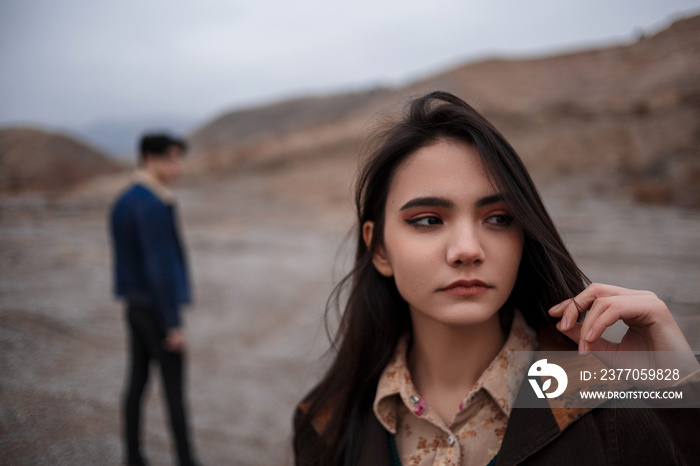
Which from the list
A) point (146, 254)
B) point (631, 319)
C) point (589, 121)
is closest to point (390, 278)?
point (631, 319)

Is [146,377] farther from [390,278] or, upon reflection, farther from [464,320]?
[464,320]

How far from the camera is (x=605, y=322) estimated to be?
1.00 meters

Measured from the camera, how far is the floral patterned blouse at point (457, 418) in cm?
126

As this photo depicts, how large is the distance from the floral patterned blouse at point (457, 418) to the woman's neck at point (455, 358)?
0.19 ft

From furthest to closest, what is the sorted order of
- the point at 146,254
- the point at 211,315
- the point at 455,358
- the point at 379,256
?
the point at 211,315 < the point at 146,254 < the point at 379,256 < the point at 455,358

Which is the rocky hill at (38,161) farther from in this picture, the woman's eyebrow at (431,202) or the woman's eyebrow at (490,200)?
the woman's eyebrow at (490,200)

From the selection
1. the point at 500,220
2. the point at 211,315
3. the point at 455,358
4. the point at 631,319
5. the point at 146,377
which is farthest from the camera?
the point at 211,315

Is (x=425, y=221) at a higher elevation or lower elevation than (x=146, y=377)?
higher

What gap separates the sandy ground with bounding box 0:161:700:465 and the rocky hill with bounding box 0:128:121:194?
1.16ft

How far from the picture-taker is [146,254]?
2918 millimetres

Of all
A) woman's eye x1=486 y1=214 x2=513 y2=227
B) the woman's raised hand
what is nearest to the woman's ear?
woman's eye x1=486 y1=214 x2=513 y2=227

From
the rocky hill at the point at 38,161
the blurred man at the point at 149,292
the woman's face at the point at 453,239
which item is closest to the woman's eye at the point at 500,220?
the woman's face at the point at 453,239

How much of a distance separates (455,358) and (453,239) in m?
0.43

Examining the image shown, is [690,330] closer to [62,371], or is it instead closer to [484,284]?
[484,284]
